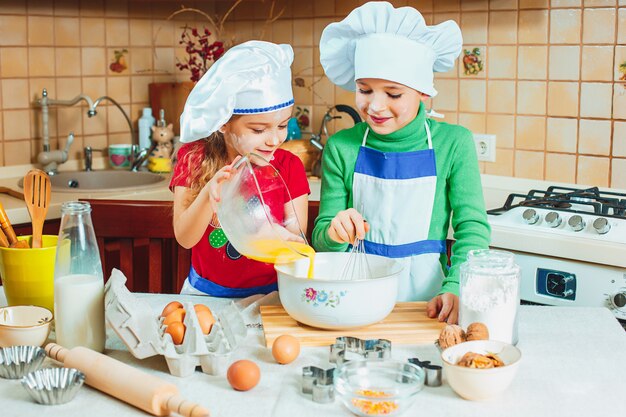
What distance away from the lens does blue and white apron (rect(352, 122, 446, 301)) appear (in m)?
1.67

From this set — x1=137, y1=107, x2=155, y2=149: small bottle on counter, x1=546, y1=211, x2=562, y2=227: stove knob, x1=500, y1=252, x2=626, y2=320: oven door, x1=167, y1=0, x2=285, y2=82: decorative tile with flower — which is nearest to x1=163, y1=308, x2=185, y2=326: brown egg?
x1=500, y1=252, x2=626, y2=320: oven door

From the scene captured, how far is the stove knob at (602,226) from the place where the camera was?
2.00 m

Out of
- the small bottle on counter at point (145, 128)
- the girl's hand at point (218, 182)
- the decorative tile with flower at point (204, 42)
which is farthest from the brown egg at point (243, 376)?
the small bottle on counter at point (145, 128)

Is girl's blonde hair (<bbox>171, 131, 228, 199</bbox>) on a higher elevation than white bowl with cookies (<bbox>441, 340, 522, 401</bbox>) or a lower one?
higher

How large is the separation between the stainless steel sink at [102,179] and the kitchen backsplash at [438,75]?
0.14 metres

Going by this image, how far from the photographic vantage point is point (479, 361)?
1.11m

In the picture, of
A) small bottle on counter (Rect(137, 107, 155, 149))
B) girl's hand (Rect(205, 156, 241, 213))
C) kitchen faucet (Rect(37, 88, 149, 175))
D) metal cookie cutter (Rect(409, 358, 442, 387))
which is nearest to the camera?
metal cookie cutter (Rect(409, 358, 442, 387))

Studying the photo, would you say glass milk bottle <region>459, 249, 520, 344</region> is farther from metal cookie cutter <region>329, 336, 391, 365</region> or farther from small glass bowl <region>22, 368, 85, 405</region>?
small glass bowl <region>22, 368, 85, 405</region>

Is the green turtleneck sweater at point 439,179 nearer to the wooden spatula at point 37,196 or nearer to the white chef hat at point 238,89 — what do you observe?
the white chef hat at point 238,89

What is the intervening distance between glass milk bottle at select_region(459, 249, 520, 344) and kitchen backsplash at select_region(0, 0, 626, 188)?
132cm

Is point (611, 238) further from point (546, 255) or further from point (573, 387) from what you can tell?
point (573, 387)

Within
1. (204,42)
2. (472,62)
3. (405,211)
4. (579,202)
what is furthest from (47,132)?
(579,202)

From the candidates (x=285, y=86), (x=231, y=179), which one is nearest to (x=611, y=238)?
(x=285, y=86)

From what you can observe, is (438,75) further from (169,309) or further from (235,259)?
(169,309)
